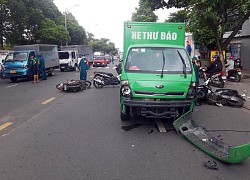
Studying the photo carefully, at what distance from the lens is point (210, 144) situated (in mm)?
5238

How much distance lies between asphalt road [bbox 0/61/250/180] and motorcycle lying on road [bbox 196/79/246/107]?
632 millimetres

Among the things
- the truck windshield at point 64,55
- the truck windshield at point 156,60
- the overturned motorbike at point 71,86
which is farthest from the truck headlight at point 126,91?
the truck windshield at point 64,55

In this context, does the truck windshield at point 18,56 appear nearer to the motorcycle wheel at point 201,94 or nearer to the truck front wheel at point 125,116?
the motorcycle wheel at point 201,94

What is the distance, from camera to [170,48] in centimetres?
740

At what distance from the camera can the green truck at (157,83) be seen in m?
6.31

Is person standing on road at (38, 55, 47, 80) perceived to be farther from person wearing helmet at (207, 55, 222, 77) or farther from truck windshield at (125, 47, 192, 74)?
truck windshield at (125, 47, 192, 74)

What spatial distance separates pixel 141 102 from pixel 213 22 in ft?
39.5

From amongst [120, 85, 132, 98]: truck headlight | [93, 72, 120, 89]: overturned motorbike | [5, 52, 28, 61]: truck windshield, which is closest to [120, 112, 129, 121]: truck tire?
[120, 85, 132, 98]: truck headlight

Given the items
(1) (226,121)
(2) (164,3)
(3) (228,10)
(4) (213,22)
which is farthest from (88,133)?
A: (2) (164,3)

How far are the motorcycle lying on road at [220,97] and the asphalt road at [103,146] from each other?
632mm

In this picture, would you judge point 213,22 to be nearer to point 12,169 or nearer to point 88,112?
point 88,112

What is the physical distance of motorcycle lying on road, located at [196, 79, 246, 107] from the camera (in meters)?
9.64

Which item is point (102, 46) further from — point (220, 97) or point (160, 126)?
point (160, 126)

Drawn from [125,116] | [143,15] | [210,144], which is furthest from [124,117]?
[143,15]
